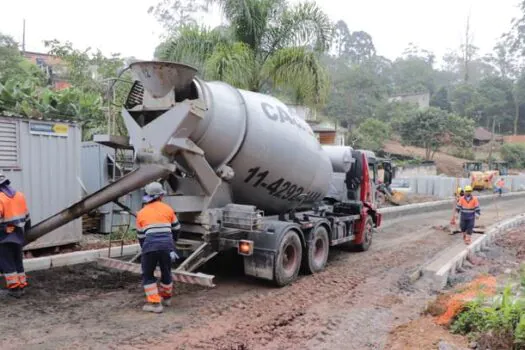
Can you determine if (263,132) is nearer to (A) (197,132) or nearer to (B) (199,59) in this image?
(A) (197,132)

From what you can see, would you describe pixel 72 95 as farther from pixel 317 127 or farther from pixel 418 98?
pixel 418 98

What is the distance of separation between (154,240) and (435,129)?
113ft

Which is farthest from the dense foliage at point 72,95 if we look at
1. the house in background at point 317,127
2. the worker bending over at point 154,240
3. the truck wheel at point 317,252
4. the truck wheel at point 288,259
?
the house in background at point 317,127

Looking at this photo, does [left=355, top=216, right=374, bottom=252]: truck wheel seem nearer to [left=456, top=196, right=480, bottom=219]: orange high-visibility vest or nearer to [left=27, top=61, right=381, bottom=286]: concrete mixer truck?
[left=27, top=61, right=381, bottom=286]: concrete mixer truck

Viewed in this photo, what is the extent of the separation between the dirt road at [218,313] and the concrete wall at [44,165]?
4.04ft

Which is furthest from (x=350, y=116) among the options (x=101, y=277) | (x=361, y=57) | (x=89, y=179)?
(x=361, y=57)

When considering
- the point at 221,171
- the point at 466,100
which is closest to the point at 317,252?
the point at 221,171

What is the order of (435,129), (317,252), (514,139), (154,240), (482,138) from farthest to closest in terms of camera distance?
1. (514,139)
2. (482,138)
3. (435,129)
4. (317,252)
5. (154,240)

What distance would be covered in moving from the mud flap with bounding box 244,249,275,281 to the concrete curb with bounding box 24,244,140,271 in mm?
2504

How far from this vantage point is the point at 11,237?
6391 mm

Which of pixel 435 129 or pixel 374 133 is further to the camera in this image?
pixel 374 133

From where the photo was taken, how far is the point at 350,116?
4650cm

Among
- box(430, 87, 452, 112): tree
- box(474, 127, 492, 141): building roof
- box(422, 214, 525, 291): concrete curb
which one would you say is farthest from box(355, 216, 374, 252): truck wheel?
box(430, 87, 452, 112): tree

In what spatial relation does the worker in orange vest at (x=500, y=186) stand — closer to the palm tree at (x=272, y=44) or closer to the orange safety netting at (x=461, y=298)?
the palm tree at (x=272, y=44)
